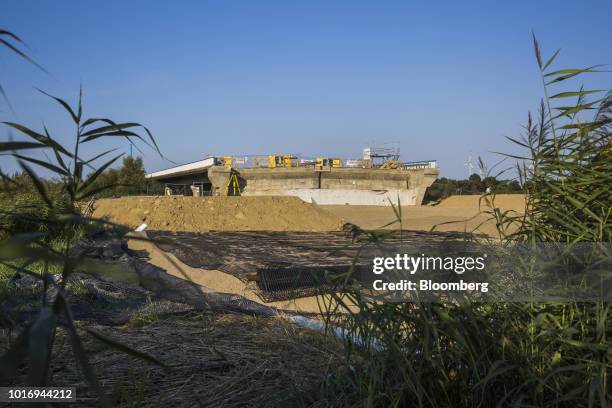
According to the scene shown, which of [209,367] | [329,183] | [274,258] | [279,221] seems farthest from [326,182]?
[209,367]

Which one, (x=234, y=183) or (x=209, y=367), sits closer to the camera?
(x=209, y=367)

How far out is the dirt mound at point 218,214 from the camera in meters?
16.1

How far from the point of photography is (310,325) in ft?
10.4

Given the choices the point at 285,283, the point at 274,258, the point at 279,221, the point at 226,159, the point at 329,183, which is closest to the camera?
the point at 285,283

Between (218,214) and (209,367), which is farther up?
(209,367)

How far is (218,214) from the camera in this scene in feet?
56.0

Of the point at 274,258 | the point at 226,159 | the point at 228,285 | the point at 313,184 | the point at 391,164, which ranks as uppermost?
the point at 226,159

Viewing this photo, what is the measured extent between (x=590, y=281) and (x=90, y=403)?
6.15ft

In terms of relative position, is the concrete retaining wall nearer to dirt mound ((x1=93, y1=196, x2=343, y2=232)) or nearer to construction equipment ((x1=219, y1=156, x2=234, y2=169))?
construction equipment ((x1=219, y1=156, x2=234, y2=169))

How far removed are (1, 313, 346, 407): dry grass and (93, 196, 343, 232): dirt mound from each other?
13244mm

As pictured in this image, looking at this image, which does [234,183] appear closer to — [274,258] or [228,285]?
[274,258]

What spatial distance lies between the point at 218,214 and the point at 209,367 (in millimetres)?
15069

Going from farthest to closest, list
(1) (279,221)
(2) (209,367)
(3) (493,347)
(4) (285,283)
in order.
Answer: (1) (279,221) → (4) (285,283) → (2) (209,367) → (3) (493,347)

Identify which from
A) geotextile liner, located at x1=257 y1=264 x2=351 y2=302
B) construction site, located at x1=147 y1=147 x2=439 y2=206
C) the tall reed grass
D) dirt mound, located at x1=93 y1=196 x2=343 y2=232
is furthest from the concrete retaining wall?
the tall reed grass
